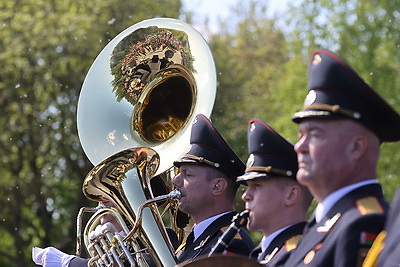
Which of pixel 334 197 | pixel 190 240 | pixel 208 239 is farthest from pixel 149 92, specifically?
pixel 334 197

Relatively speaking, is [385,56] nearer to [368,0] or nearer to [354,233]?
[368,0]

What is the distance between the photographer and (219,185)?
16.8 ft

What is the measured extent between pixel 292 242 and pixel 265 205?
198mm

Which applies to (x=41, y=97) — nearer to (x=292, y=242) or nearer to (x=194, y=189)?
(x=194, y=189)

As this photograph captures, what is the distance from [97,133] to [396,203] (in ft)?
10.6

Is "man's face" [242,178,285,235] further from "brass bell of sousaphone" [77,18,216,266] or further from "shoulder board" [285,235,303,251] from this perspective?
"brass bell of sousaphone" [77,18,216,266]

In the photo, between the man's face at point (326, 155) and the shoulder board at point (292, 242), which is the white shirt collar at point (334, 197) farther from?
the shoulder board at point (292, 242)

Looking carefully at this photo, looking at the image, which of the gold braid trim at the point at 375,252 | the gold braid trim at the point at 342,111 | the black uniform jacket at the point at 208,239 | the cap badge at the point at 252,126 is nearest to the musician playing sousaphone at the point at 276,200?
the cap badge at the point at 252,126

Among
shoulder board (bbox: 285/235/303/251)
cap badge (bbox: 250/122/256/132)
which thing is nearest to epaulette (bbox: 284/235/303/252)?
shoulder board (bbox: 285/235/303/251)

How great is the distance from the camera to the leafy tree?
17.4 m

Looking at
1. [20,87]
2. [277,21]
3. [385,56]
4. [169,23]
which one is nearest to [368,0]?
[385,56]

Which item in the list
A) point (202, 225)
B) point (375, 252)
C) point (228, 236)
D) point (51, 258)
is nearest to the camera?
point (375, 252)

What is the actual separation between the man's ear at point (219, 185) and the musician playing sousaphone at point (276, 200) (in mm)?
818

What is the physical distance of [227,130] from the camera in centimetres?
1775
